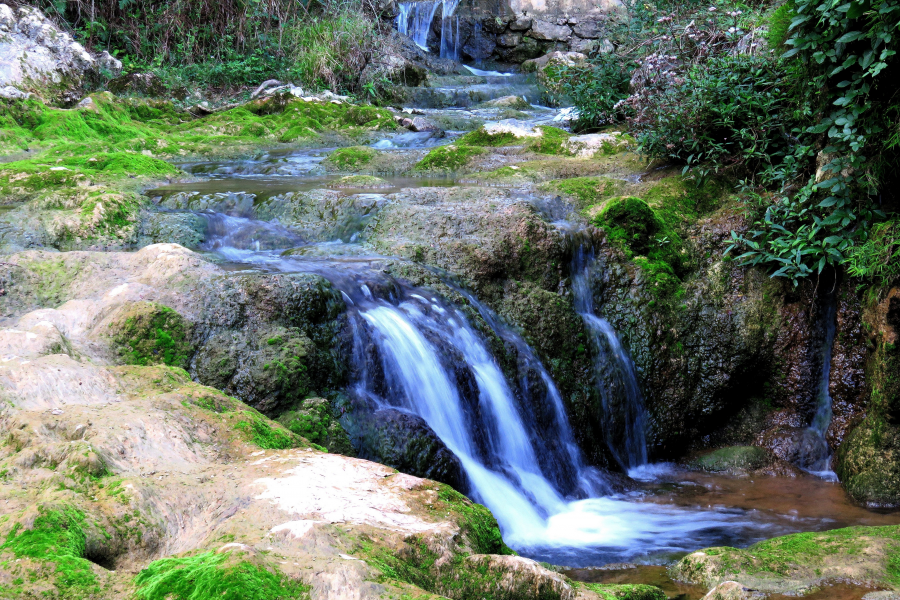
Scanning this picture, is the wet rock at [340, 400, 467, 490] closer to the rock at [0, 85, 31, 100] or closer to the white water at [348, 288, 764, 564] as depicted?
the white water at [348, 288, 764, 564]

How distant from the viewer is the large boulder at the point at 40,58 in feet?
33.8

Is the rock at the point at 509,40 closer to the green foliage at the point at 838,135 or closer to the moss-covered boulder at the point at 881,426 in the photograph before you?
the green foliage at the point at 838,135

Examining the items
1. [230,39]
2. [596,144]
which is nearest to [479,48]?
[230,39]

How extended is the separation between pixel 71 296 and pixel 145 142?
19.1 feet

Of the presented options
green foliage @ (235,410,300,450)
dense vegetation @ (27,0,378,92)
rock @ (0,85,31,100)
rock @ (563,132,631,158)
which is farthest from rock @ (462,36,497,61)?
green foliage @ (235,410,300,450)

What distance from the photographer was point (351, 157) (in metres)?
9.06

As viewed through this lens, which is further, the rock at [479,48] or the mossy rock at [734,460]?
the rock at [479,48]

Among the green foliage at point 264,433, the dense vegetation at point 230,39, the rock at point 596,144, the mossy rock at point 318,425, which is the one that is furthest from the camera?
the dense vegetation at point 230,39

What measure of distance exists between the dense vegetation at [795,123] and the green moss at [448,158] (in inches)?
80.7

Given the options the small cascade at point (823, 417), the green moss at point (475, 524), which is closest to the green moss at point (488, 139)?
the small cascade at point (823, 417)

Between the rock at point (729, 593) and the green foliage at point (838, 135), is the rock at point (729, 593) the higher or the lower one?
the lower one

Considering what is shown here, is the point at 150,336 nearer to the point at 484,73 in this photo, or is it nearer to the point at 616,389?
the point at 616,389

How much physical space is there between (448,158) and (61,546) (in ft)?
24.0

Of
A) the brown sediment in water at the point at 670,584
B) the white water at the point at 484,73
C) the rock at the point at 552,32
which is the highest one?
the rock at the point at 552,32
